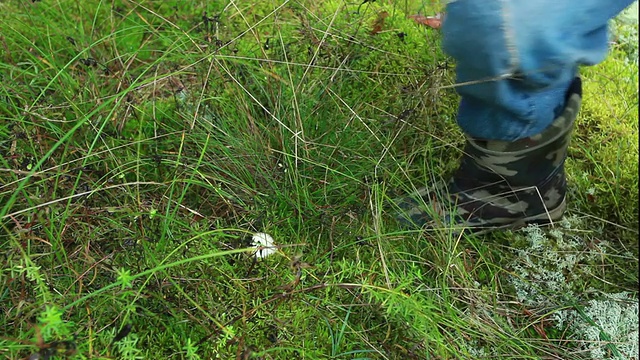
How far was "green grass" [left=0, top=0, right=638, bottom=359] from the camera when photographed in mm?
1425

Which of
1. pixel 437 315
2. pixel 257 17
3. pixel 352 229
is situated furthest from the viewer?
pixel 257 17

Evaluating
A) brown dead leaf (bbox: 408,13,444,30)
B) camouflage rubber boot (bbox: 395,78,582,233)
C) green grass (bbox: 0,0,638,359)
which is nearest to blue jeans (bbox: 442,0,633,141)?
camouflage rubber boot (bbox: 395,78,582,233)

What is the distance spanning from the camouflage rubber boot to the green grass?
7cm

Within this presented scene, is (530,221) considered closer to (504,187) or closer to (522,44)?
(504,187)

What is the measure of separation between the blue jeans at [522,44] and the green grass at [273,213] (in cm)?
35

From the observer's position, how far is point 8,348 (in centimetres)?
120

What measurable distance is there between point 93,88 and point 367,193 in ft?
3.00

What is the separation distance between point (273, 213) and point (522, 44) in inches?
33.6

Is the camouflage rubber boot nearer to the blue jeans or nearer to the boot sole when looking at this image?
the boot sole

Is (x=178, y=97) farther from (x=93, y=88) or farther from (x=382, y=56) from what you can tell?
(x=382, y=56)

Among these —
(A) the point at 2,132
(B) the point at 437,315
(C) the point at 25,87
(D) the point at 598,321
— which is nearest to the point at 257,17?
(C) the point at 25,87

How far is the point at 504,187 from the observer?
75.5 inches

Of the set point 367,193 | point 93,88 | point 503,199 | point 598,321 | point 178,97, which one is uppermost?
point 93,88

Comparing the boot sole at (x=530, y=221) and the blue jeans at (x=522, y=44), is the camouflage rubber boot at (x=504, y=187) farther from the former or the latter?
the blue jeans at (x=522, y=44)
